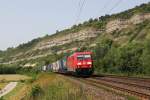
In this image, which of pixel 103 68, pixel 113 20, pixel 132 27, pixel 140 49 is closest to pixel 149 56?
pixel 140 49

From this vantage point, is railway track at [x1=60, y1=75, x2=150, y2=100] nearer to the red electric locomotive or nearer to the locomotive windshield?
the red electric locomotive

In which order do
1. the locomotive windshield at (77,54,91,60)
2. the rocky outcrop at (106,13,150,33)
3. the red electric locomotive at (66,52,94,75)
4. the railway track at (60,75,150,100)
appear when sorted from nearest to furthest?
1. the railway track at (60,75,150,100)
2. the red electric locomotive at (66,52,94,75)
3. the locomotive windshield at (77,54,91,60)
4. the rocky outcrop at (106,13,150,33)

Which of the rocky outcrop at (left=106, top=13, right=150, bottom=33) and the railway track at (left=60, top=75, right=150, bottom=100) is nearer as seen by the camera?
the railway track at (left=60, top=75, right=150, bottom=100)

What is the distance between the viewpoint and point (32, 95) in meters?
35.7

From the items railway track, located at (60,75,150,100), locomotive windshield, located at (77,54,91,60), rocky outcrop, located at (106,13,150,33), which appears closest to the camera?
railway track, located at (60,75,150,100)

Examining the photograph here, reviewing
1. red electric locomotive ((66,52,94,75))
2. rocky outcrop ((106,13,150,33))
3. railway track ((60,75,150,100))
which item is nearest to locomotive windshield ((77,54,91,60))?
red electric locomotive ((66,52,94,75))

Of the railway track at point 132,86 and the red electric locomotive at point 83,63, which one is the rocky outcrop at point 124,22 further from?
the railway track at point 132,86

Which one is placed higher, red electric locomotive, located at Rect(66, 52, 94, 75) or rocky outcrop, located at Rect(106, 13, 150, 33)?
rocky outcrop, located at Rect(106, 13, 150, 33)

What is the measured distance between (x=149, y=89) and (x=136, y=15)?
474 ft

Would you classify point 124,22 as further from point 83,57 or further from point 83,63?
point 83,63

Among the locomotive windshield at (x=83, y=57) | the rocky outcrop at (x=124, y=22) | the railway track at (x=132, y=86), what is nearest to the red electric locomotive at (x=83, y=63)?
the locomotive windshield at (x=83, y=57)

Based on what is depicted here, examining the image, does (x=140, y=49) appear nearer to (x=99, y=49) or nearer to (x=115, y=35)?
(x=99, y=49)

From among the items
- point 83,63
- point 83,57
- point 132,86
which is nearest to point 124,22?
point 83,57

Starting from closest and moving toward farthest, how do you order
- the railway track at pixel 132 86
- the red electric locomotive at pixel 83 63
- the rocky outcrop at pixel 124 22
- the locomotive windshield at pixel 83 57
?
the railway track at pixel 132 86
the red electric locomotive at pixel 83 63
the locomotive windshield at pixel 83 57
the rocky outcrop at pixel 124 22
